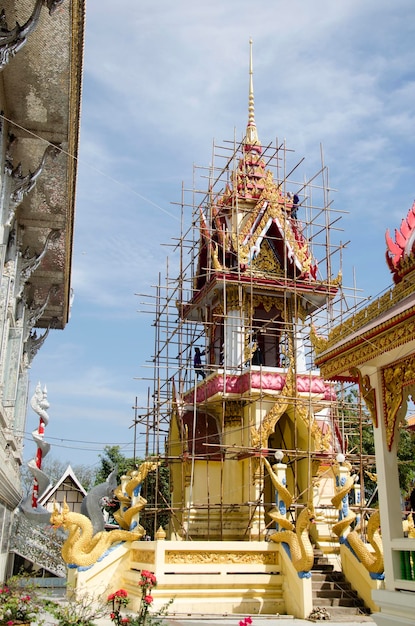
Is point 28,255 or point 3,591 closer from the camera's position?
point 3,591

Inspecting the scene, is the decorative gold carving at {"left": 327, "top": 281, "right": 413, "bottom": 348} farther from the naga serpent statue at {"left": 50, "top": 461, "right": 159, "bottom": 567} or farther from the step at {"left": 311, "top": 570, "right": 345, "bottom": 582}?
the naga serpent statue at {"left": 50, "top": 461, "right": 159, "bottom": 567}

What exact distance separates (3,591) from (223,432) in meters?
8.97

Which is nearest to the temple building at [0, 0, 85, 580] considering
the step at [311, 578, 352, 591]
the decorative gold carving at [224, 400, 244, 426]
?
the decorative gold carving at [224, 400, 244, 426]

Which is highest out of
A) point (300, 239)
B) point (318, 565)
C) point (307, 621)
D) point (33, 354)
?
point (300, 239)

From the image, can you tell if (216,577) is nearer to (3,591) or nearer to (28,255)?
(3,591)

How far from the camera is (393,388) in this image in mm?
7828

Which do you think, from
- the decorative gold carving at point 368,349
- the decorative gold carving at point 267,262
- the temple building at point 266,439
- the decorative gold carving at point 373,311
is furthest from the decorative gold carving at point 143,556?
the decorative gold carving at point 267,262

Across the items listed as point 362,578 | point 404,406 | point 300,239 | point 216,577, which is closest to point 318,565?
point 362,578

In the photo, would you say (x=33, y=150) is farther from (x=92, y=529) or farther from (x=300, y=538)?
(x=92, y=529)

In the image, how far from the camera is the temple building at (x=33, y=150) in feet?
23.9

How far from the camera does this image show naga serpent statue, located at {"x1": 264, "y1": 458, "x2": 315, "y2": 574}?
36.7ft

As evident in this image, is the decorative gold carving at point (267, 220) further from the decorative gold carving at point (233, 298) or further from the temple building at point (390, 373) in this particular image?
the temple building at point (390, 373)

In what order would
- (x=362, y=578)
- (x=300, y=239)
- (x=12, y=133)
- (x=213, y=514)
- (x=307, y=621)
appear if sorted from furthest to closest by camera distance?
(x=300, y=239) → (x=213, y=514) → (x=362, y=578) → (x=307, y=621) → (x=12, y=133)

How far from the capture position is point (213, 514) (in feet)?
49.2
